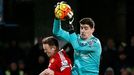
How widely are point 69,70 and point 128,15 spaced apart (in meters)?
9.69

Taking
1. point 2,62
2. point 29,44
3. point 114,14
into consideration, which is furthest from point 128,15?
point 2,62

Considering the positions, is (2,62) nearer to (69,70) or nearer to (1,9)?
(1,9)

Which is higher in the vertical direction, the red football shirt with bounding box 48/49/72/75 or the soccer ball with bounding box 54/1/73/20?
the soccer ball with bounding box 54/1/73/20

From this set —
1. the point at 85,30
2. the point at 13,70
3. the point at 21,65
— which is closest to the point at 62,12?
the point at 85,30

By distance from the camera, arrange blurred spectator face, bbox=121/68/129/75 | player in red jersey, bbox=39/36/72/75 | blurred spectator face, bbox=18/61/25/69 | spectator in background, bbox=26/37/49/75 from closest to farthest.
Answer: player in red jersey, bbox=39/36/72/75, blurred spectator face, bbox=121/68/129/75, spectator in background, bbox=26/37/49/75, blurred spectator face, bbox=18/61/25/69

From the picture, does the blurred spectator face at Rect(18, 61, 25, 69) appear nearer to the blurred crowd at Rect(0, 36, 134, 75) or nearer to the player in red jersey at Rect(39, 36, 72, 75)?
the blurred crowd at Rect(0, 36, 134, 75)

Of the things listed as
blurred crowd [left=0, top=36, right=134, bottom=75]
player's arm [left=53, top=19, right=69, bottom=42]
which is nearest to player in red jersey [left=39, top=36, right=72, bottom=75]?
player's arm [left=53, top=19, right=69, bottom=42]

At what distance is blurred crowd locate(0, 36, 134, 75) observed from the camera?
1583 centimetres

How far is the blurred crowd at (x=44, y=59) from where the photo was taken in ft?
52.0

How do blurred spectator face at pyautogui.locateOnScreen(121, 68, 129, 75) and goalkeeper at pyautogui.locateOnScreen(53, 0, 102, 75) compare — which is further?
blurred spectator face at pyautogui.locateOnScreen(121, 68, 129, 75)

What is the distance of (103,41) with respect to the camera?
18984 mm

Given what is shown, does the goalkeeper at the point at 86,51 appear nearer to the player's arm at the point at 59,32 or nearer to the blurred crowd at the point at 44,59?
the player's arm at the point at 59,32

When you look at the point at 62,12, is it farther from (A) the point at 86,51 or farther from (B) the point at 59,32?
(A) the point at 86,51

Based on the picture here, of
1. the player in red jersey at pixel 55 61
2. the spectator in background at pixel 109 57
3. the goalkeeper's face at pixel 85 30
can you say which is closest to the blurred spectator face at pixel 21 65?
the spectator in background at pixel 109 57
